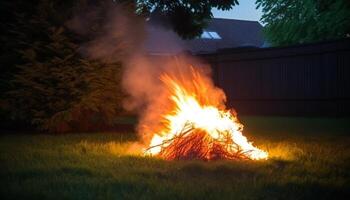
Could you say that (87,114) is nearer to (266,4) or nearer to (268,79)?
(268,79)

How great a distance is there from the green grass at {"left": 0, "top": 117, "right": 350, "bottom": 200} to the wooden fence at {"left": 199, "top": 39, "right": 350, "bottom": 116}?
6.58 metres

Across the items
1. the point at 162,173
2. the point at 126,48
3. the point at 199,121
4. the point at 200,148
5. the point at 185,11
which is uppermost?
the point at 185,11

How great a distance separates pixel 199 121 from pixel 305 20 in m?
19.5

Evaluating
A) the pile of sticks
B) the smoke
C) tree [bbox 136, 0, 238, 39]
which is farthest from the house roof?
the pile of sticks

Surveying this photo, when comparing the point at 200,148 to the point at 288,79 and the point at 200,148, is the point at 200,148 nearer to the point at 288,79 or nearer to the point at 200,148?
the point at 200,148

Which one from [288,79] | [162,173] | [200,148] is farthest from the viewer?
[288,79]

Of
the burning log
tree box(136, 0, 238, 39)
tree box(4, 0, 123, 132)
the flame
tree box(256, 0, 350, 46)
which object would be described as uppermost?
tree box(256, 0, 350, 46)

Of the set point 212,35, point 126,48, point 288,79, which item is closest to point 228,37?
point 212,35

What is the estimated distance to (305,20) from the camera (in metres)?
26.8

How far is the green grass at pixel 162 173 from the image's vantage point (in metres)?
5.96

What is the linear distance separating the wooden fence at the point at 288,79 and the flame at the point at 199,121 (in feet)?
28.2

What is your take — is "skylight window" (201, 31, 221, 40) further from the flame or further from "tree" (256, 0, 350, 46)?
the flame

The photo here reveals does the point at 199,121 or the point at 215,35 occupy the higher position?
the point at 215,35

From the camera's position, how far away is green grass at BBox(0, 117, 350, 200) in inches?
235
